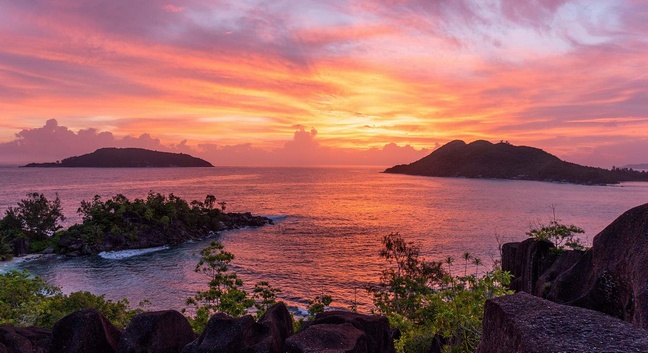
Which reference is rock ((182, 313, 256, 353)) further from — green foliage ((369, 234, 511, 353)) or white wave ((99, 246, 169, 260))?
white wave ((99, 246, 169, 260))

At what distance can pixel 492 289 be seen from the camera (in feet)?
44.4

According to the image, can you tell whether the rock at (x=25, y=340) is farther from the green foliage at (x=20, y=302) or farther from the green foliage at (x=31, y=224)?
the green foliage at (x=31, y=224)

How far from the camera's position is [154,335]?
1411 cm

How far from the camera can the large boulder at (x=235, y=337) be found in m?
12.6

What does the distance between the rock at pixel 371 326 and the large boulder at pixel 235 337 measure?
2.40m

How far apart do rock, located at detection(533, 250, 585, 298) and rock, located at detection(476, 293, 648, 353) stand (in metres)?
16.1

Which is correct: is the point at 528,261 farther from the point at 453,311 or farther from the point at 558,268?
the point at 453,311

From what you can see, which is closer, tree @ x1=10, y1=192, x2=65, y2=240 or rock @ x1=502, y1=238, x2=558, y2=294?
rock @ x1=502, y1=238, x2=558, y2=294

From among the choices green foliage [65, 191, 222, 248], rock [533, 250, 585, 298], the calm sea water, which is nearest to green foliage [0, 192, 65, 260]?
green foliage [65, 191, 222, 248]

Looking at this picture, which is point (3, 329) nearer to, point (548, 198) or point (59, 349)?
point (59, 349)

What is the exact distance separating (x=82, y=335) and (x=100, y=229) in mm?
78329

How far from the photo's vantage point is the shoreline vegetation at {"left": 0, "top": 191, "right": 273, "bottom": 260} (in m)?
78.1

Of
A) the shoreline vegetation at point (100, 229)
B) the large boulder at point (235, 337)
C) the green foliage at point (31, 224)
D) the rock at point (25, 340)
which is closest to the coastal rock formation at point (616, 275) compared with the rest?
the large boulder at point (235, 337)

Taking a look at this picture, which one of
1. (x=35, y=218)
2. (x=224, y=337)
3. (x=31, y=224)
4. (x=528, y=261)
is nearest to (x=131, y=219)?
(x=35, y=218)
